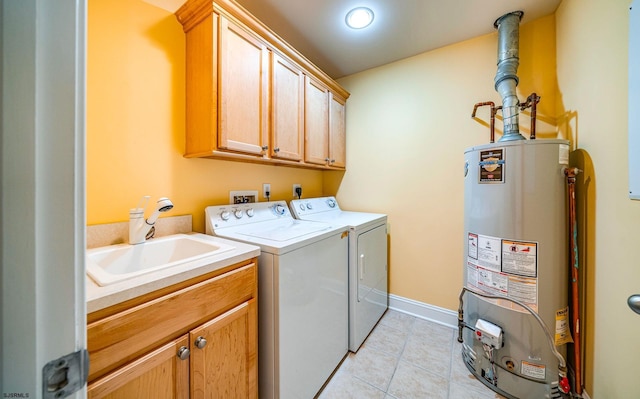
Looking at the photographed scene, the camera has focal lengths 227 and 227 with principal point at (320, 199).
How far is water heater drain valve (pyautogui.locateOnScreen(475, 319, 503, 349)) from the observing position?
1.31 metres

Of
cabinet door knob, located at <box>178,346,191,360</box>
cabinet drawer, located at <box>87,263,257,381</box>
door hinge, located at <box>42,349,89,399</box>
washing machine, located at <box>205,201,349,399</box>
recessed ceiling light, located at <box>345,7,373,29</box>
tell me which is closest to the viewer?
door hinge, located at <box>42,349,89,399</box>

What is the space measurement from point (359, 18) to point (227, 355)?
2.21m

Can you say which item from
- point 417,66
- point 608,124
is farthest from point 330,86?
point 608,124

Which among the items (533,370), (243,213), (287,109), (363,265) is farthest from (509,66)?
(243,213)

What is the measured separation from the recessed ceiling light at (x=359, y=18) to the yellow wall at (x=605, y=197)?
1.19 metres

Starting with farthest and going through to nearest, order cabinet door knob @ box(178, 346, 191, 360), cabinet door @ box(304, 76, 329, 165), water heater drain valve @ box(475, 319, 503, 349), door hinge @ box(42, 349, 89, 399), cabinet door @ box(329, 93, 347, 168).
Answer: cabinet door @ box(329, 93, 347, 168), cabinet door @ box(304, 76, 329, 165), water heater drain valve @ box(475, 319, 503, 349), cabinet door knob @ box(178, 346, 191, 360), door hinge @ box(42, 349, 89, 399)

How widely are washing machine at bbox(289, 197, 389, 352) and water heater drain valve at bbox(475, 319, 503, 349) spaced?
0.73 metres

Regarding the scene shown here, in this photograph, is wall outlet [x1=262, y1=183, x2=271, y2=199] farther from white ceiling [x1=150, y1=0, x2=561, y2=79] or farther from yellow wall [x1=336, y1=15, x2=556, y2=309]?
white ceiling [x1=150, y1=0, x2=561, y2=79]

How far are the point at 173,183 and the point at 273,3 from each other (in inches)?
53.7

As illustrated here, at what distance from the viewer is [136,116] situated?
126 centimetres

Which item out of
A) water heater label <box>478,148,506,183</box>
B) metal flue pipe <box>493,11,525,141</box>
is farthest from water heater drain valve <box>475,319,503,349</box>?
metal flue pipe <box>493,11,525,141</box>

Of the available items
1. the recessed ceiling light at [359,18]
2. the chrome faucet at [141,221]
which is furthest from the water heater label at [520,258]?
the chrome faucet at [141,221]

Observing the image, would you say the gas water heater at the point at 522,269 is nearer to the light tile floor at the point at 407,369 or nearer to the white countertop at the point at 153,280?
the light tile floor at the point at 407,369

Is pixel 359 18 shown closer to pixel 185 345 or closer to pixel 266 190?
pixel 266 190
